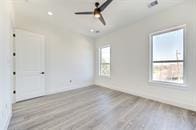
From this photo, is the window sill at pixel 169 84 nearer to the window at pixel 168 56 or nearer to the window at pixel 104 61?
the window at pixel 168 56

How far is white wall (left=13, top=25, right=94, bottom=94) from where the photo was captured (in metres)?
4.69

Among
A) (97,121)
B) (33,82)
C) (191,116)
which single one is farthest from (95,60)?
(191,116)

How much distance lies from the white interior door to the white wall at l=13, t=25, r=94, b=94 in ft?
0.81

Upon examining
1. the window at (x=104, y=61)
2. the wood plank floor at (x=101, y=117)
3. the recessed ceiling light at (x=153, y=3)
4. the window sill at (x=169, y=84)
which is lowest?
the wood plank floor at (x=101, y=117)

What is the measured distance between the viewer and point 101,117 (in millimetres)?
2662

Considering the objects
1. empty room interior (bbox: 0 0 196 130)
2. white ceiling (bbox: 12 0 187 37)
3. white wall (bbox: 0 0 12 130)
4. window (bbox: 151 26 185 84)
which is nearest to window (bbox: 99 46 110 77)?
empty room interior (bbox: 0 0 196 130)

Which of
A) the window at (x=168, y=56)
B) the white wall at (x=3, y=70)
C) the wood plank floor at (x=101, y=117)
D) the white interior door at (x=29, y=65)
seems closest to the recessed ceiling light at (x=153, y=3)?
the window at (x=168, y=56)

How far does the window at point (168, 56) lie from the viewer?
3.24 meters

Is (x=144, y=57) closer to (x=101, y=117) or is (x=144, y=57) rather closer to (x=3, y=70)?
(x=101, y=117)

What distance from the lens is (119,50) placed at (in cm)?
517

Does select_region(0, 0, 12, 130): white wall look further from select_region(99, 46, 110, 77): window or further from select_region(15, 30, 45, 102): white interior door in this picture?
select_region(99, 46, 110, 77): window

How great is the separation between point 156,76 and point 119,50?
1.96 meters

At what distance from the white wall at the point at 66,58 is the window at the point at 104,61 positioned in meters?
0.54

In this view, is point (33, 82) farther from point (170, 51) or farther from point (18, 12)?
point (170, 51)
